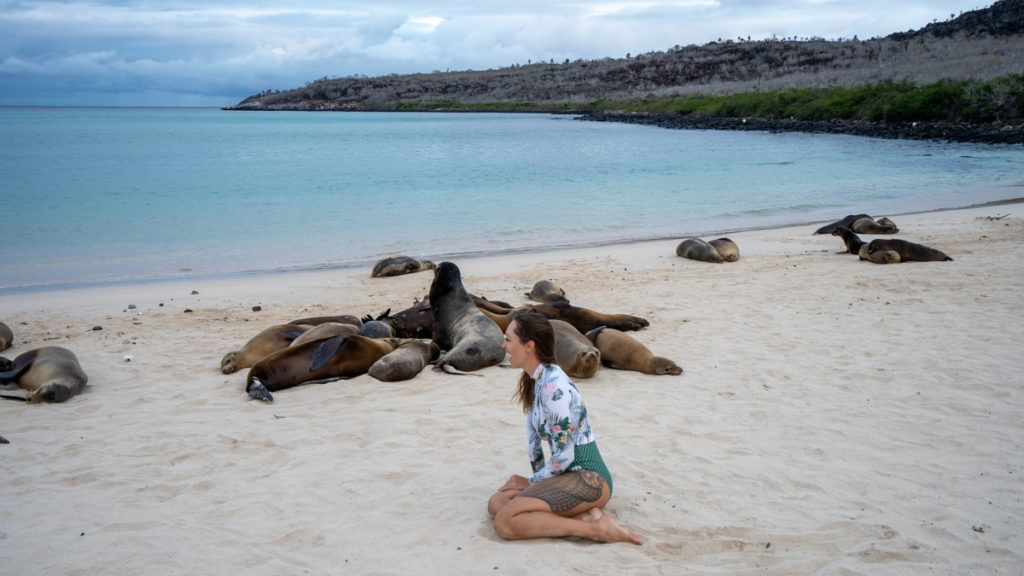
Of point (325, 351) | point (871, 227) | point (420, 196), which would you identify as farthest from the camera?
point (420, 196)

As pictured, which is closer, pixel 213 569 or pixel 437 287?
pixel 213 569

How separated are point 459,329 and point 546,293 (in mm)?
2538

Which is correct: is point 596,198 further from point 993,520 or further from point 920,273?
point 993,520

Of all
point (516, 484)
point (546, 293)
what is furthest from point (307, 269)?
point (516, 484)

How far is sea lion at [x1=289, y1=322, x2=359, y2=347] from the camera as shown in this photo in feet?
26.1

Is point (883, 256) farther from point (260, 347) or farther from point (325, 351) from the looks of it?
point (260, 347)

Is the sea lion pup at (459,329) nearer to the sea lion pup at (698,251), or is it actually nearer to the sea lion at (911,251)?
the sea lion pup at (698,251)

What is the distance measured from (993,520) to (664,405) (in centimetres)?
254

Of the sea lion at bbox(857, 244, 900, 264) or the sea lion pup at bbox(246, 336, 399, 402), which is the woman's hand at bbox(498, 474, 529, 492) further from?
the sea lion at bbox(857, 244, 900, 264)

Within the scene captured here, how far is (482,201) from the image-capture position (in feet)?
77.9

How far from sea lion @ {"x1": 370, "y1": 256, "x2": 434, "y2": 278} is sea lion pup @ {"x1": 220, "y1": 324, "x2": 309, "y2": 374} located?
14.6ft

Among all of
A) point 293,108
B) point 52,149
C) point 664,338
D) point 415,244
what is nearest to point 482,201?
point 415,244

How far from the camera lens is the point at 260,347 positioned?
8.06m

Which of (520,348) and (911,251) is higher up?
(520,348)
